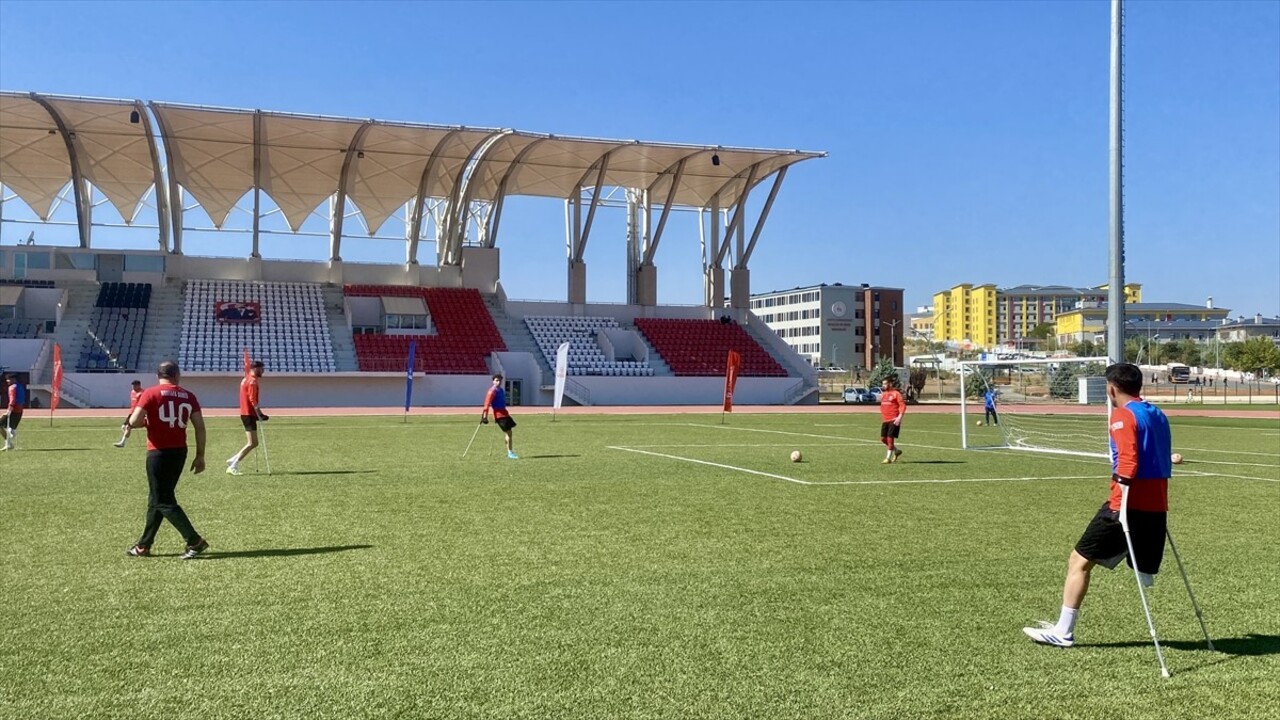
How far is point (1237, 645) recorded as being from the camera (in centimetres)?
612

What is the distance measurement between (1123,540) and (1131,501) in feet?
0.95

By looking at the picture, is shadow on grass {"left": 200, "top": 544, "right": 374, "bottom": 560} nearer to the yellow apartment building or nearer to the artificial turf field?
the artificial turf field

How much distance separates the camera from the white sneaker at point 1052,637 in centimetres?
603

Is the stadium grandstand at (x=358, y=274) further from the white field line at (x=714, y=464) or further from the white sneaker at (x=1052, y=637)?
the white sneaker at (x=1052, y=637)

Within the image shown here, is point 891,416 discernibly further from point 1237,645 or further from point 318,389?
point 318,389

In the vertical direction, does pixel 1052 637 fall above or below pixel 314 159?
below

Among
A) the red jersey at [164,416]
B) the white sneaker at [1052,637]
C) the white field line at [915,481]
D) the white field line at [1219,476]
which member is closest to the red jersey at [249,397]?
the red jersey at [164,416]

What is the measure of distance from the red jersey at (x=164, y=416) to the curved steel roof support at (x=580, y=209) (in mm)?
45437

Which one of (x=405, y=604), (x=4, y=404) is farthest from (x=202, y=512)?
(x=4, y=404)

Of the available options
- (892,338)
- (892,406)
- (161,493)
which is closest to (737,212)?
(892,406)

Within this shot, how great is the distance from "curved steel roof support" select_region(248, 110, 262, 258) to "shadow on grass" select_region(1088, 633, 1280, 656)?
45.0 meters

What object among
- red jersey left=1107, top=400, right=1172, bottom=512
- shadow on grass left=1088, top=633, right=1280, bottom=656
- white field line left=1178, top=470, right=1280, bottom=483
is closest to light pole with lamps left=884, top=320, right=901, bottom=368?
white field line left=1178, top=470, right=1280, bottom=483

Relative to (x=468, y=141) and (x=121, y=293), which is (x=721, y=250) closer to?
(x=468, y=141)

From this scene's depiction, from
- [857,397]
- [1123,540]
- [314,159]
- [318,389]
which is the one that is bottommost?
[857,397]
